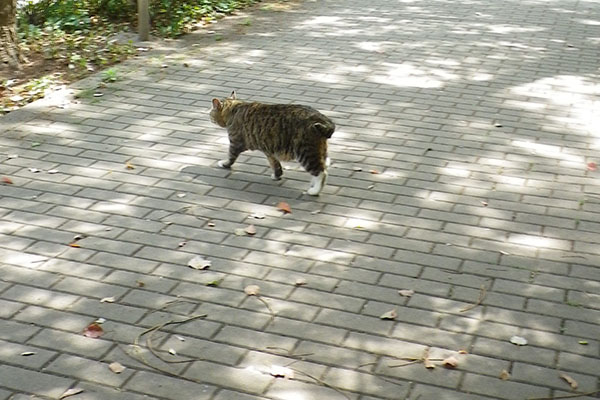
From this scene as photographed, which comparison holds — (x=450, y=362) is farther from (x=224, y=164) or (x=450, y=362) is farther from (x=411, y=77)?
(x=411, y=77)

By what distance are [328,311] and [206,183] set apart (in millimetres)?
2277

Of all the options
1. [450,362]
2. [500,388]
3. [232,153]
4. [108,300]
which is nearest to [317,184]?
[232,153]

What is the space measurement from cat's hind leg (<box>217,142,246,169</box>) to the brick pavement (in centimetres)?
8

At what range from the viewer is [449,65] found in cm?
1106

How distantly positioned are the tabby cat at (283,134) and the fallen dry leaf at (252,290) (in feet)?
5.07

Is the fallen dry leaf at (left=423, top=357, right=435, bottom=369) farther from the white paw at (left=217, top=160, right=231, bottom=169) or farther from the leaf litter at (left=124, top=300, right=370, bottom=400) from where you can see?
the white paw at (left=217, top=160, right=231, bottom=169)

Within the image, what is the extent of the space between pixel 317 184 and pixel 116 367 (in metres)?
2.73

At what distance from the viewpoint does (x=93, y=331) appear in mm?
5047

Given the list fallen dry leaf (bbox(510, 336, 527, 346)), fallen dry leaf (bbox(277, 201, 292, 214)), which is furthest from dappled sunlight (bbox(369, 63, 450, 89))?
fallen dry leaf (bbox(510, 336, 527, 346))


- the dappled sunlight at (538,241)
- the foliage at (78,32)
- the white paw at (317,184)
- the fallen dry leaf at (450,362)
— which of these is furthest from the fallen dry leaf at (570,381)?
the foliage at (78,32)

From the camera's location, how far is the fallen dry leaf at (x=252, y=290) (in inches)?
218

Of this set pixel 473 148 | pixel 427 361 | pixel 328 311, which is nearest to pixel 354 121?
pixel 473 148

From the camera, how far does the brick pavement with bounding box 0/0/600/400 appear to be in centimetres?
477

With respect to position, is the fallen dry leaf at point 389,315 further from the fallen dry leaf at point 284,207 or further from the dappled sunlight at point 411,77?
the dappled sunlight at point 411,77
